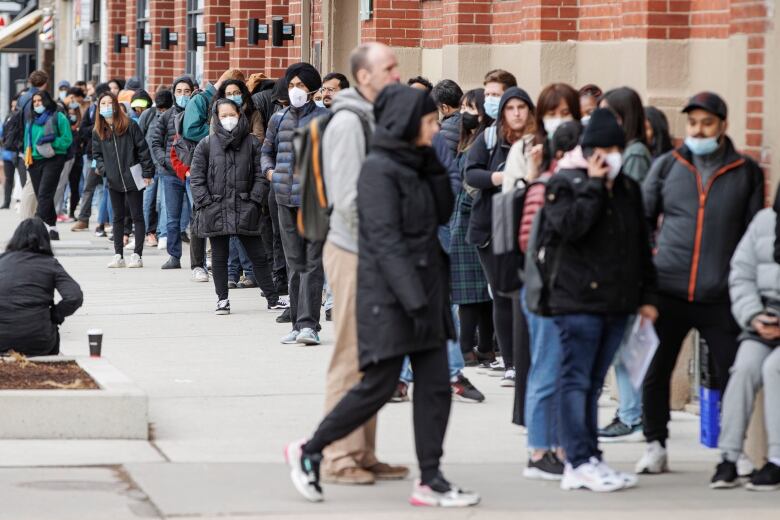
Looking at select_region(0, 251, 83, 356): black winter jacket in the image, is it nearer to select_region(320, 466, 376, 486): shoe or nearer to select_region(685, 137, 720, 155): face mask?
select_region(320, 466, 376, 486): shoe

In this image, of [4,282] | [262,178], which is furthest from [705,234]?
[262,178]

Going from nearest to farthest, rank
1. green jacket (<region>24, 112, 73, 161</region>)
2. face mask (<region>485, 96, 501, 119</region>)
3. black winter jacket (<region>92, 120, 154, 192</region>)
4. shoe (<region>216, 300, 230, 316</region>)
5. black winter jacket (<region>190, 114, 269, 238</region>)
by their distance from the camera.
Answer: face mask (<region>485, 96, 501, 119</region>) < black winter jacket (<region>190, 114, 269, 238</region>) < shoe (<region>216, 300, 230, 316</region>) < black winter jacket (<region>92, 120, 154, 192</region>) < green jacket (<region>24, 112, 73, 161</region>)

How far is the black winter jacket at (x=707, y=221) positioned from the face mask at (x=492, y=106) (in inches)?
127

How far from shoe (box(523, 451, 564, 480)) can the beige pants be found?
0.79 m

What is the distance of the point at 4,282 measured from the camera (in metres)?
10.3

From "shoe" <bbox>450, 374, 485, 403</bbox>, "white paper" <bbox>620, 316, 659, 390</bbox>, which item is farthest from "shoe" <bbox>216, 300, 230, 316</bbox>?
"white paper" <bbox>620, 316, 659, 390</bbox>

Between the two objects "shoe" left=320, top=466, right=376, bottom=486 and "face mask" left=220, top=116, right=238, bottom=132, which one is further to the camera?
"face mask" left=220, top=116, right=238, bottom=132

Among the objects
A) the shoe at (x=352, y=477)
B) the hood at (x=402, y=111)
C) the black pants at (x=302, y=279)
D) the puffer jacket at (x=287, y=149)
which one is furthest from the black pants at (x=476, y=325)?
the hood at (x=402, y=111)

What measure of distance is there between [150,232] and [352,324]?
544 inches

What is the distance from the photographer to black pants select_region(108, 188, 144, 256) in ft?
59.6

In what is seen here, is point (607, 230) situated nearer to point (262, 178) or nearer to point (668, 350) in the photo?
point (668, 350)

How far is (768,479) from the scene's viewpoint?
306 inches

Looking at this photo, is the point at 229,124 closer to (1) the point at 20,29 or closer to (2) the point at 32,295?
(2) the point at 32,295

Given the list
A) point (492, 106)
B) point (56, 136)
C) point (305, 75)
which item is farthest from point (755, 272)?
point (56, 136)
